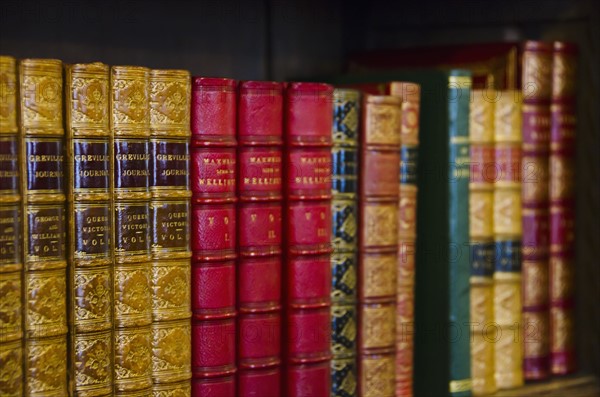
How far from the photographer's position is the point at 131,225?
0.95 m

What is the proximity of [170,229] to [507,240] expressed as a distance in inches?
20.2

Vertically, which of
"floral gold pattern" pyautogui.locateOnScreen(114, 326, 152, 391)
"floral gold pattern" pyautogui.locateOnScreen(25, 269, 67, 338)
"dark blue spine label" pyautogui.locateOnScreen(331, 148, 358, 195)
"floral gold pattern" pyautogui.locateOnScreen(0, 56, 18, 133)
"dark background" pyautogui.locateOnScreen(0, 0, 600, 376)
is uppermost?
"dark background" pyautogui.locateOnScreen(0, 0, 600, 376)

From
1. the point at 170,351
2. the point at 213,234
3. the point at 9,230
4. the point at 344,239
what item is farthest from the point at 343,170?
the point at 9,230

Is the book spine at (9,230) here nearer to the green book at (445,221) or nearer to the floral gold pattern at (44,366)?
the floral gold pattern at (44,366)

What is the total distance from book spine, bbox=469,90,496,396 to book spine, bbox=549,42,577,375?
12cm

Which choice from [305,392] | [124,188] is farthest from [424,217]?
[124,188]

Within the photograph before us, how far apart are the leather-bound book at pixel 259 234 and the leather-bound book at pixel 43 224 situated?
0.20 metres

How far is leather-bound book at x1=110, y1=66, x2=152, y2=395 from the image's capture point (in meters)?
0.94

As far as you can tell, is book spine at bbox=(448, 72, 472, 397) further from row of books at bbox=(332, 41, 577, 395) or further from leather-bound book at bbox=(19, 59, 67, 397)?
leather-bound book at bbox=(19, 59, 67, 397)

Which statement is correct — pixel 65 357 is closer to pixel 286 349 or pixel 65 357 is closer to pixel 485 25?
pixel 286 349

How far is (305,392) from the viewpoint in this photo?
1093mm

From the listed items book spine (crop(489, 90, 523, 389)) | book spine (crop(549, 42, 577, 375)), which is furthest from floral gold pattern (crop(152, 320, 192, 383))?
book spine (crop(549, 42, 577, 375))

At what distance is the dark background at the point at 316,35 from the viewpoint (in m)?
1.21

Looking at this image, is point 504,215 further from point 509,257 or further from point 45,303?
point 45,303
